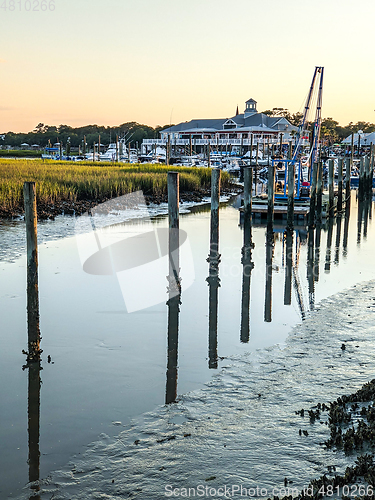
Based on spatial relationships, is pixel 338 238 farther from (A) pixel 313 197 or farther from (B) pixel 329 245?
(A) pixel 313 197

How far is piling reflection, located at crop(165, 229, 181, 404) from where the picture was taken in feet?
23.2

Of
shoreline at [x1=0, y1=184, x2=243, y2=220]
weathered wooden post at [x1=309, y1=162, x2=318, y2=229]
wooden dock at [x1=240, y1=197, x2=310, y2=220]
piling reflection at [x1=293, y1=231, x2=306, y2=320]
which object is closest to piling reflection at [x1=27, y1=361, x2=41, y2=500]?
piling reflection at [x1=293, y1=231, x2=306, y2=320]

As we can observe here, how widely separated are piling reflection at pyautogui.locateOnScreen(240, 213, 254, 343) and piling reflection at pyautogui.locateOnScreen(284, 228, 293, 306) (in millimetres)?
846

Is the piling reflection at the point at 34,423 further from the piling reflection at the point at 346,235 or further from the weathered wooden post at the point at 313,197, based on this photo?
the weathered wooden post at the point at 313,197

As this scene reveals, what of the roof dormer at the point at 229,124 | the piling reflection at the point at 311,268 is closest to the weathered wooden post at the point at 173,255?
the piling reflection at the point at 311,268

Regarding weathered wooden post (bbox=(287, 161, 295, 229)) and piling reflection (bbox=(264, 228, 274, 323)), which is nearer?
piling reflection (bbox=(264, 228, 274, 323))

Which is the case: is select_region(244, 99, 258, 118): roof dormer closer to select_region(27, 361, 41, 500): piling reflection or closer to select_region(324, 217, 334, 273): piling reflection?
select_region(324, 217, 334, 273): piling reflection

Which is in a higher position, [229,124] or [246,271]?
[229,124]

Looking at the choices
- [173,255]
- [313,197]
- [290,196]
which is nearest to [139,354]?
[173,255]

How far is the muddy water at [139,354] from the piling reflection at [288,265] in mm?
112

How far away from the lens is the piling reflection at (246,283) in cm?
939

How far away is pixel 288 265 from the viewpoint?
15281 millimetres

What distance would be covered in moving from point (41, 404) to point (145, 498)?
2475mm

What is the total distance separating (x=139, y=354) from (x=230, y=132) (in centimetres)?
8414
